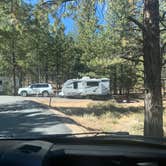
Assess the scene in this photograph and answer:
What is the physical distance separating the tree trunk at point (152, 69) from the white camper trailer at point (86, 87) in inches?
1820

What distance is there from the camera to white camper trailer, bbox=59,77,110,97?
5859 centimetres

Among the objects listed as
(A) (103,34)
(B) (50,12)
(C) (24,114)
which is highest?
(A) (103,34)

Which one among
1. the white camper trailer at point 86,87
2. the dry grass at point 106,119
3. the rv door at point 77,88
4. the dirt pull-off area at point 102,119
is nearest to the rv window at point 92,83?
the white camper trailer at point 86,87

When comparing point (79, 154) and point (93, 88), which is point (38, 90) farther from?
point (79, 154)

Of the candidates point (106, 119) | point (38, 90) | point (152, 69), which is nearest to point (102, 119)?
point (106, 119)

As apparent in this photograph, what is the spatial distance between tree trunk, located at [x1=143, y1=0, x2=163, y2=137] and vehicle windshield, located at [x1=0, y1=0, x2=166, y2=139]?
23 mm

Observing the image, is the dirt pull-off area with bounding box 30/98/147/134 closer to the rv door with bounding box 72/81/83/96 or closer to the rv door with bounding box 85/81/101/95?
the rv door with bounding box 85/81/101/95

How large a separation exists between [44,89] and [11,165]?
60.0 m

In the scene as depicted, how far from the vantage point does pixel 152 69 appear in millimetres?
11578

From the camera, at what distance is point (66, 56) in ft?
230

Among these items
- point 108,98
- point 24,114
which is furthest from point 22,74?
point 24,114

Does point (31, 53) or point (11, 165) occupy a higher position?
point (31, 53)

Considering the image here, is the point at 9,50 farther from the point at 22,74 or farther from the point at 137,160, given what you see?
the point at 137,160

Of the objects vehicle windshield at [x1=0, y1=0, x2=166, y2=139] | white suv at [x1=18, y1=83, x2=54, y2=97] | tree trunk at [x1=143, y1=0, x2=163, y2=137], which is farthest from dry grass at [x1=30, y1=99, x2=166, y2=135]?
white suv at [x1=18, y1=83, x2=54, y2=97]
